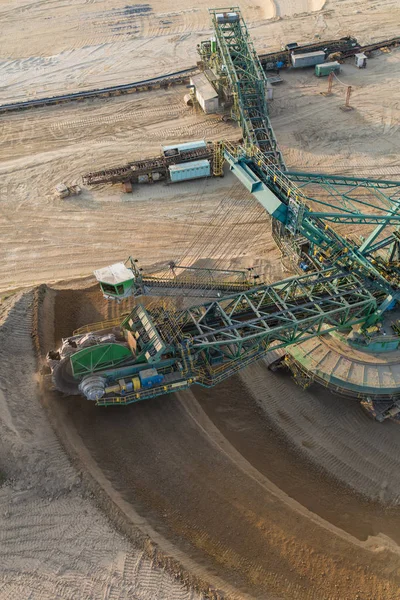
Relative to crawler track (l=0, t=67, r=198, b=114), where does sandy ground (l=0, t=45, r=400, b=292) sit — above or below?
below

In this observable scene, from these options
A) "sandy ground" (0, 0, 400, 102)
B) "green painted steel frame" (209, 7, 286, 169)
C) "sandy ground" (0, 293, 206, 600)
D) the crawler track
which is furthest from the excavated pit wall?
"sandy ground" (0, 0, 400, 102)

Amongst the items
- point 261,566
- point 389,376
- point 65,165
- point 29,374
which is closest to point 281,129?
point 65,165

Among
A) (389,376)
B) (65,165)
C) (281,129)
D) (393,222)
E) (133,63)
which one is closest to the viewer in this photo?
(389,376)

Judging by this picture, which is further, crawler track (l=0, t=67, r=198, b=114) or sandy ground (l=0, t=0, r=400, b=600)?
crawler track (l=0, t=67, r=198, b=114)

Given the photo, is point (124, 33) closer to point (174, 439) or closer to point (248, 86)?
point (248, 86)

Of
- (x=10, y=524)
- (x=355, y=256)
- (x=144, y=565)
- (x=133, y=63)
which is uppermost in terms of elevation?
(x=133, y=63)

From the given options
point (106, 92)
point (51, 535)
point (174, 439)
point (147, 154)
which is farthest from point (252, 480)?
point (106, 92)

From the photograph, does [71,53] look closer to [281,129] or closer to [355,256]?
[281,129]

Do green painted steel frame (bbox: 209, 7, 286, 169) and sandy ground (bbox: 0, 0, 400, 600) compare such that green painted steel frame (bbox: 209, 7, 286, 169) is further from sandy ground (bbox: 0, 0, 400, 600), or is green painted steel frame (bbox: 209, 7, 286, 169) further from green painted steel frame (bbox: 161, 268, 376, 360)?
green painted steel frame (bbox: 161, 268, 376, 360)
